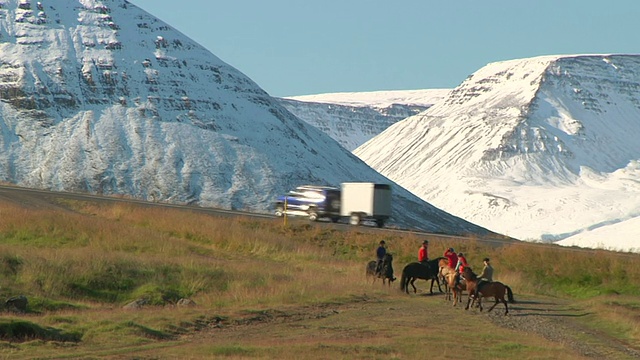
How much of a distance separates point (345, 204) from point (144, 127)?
4091 inches

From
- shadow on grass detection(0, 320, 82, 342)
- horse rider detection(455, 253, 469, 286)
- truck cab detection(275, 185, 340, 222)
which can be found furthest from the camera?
truck cab detection(275, 185, 340, 222)

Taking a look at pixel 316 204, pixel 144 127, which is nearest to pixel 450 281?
pixel 316 204

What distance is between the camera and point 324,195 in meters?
64.0

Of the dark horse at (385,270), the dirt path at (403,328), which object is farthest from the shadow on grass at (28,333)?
the dark horse at (385,270)

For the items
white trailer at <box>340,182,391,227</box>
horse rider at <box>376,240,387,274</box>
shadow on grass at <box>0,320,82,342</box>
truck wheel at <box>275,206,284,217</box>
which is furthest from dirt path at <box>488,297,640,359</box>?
truck wheel at <box>275,206,284,217</box>

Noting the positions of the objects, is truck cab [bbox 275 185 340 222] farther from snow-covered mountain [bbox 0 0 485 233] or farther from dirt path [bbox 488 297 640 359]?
snow-covered mountain [bbox 0 0 485 233]

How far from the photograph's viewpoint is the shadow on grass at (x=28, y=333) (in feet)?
74.6

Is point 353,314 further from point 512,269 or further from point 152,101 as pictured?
point 152,101

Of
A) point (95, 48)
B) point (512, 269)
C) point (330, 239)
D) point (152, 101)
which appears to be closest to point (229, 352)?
point (512, 269)

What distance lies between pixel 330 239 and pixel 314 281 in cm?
1690

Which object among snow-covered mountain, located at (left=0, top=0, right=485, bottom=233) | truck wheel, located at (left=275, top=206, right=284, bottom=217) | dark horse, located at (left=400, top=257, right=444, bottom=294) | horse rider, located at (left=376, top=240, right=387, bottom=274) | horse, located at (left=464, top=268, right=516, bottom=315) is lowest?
horse, located at (left=464, top=268, right=516, bottom=315)

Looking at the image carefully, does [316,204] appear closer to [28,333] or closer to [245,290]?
[245,290]

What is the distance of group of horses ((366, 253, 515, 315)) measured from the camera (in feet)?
101

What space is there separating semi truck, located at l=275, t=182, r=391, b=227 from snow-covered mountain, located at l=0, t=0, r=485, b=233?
70.3 m
